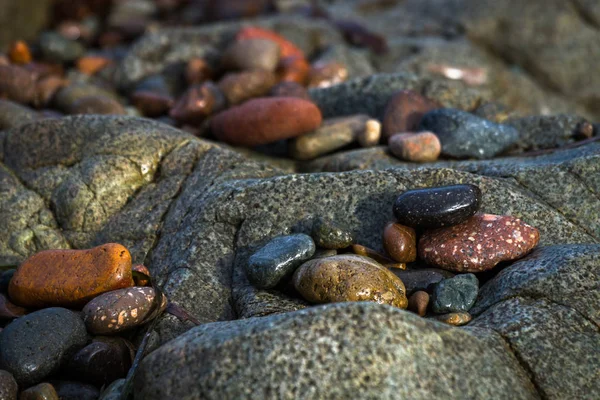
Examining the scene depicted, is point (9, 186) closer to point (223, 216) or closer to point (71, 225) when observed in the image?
point (71, 225)

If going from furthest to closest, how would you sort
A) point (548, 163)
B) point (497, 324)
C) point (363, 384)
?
point (548, 163)
point (497, 324)
point (363, 384)

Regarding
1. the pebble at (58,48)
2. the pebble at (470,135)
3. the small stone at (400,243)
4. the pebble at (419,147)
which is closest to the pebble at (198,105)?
the pebble at (419,147)

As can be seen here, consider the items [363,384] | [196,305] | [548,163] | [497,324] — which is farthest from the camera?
[548,163]

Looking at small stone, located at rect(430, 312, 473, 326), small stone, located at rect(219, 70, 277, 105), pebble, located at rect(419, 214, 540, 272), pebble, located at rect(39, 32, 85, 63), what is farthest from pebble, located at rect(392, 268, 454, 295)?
pebble, located at rect(39, 32, 85, 63)

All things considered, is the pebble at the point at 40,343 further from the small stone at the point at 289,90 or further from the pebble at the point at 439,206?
the small stone at the point at 289,90

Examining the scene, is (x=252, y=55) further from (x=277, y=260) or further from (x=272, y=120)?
(x=277, y=260)

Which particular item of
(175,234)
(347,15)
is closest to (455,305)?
(175,234)

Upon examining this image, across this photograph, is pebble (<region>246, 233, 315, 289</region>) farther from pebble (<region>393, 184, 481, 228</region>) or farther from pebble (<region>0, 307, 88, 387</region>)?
pebble (<region>0, 307, 88, 387</region>)
